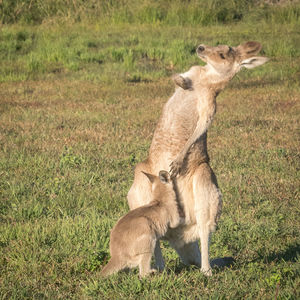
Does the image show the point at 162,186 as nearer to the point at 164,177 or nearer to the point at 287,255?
the point at 164,177

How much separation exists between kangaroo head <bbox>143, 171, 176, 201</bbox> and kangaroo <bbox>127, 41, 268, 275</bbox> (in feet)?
0.27

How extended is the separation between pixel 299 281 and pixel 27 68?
1054cm

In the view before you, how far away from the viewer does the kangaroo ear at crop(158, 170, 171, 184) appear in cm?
375

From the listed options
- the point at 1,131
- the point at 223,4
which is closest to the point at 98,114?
the point at 1,131

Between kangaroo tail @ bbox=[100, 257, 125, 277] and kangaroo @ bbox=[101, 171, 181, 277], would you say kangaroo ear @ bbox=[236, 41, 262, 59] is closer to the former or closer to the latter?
kangaroo @ bbox=[101, 171, 181, 277]

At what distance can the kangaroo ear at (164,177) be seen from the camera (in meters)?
3.75

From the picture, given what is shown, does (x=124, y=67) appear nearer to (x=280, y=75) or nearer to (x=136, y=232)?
(x=280, y=75)

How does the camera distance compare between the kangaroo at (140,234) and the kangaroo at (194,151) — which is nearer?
the kangaroo at (140,234)

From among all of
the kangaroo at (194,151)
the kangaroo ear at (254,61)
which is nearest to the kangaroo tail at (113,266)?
the kangaroo at (194,151)

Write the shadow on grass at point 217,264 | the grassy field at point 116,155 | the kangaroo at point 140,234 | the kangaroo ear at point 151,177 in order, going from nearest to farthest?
the kangaroo at point 140,234 → the kangaroo ear at point 151,177 → the grassy field at point 116,155 → the shadow on grass at point 217,264

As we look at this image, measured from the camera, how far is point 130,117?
970 centimetres

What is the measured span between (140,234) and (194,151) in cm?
85

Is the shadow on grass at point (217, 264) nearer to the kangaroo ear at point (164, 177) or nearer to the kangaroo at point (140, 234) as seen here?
the kangaroo at point (140, 234)

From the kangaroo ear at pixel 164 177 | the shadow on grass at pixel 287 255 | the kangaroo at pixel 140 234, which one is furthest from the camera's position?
the shadow on grass at pixel 287 255
